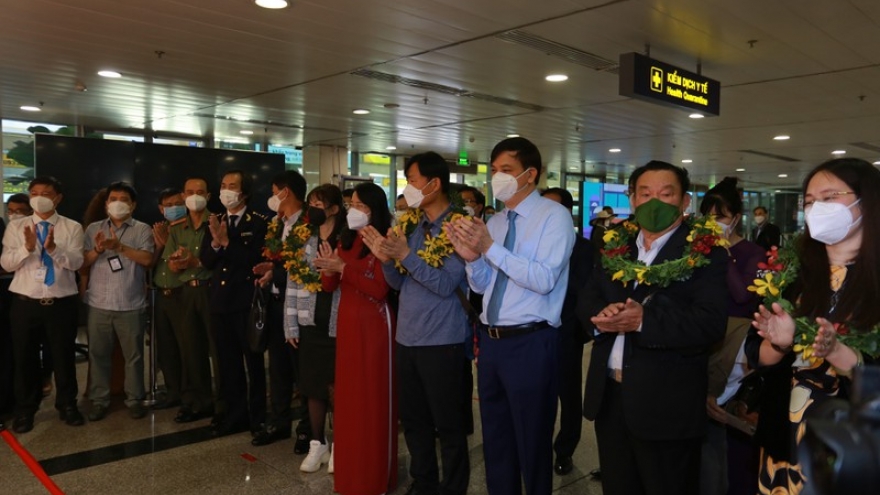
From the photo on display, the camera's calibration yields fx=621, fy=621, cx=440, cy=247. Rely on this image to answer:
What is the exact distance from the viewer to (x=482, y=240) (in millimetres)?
2664

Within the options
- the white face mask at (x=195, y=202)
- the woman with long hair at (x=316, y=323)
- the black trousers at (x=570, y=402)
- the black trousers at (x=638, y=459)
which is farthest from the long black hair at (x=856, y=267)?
the white face mask at (x=195, y=202)

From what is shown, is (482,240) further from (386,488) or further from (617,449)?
(386,488)

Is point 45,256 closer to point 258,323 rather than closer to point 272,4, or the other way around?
point 258,323

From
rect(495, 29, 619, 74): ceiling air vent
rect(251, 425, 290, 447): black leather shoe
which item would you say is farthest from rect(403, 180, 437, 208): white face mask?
rect(495, 29, 619, 74): ceiling air vent

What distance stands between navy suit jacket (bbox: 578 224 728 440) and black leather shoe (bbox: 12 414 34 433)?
4.56 metres

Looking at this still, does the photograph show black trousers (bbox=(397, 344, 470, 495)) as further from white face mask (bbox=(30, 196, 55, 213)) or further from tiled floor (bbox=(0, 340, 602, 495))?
white face mask (bbox=(30, 196, 55, 213))

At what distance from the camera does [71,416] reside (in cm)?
484

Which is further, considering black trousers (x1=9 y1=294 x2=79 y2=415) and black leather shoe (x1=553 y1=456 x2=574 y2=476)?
black trousers (x1=9 y1=294 x2=79 y2=415)

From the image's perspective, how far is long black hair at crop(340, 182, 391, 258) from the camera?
11.4 feet

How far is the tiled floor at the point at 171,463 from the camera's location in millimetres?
3691

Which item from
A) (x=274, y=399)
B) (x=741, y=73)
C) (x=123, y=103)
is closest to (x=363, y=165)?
(x=123, y=103)

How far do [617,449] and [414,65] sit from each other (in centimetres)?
498

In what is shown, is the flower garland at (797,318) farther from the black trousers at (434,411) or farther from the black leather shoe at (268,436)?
the black leather shoe at (268,436)

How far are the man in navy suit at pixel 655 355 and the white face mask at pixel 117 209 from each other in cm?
408
